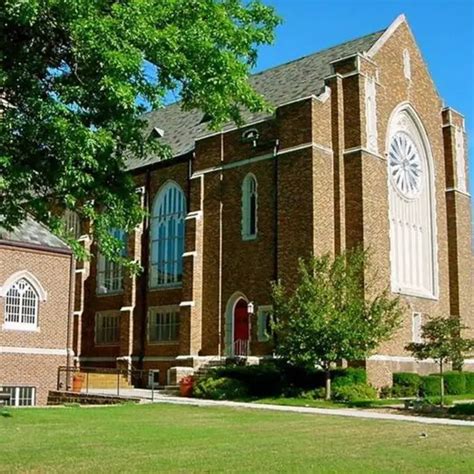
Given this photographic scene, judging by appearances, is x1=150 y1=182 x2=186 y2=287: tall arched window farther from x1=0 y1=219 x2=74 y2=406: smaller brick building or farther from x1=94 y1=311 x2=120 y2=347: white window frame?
x1=0 y1=219 x2=74 y2=406: smaller brick building

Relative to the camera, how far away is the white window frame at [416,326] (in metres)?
33.7

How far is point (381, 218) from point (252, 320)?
22.9 ft

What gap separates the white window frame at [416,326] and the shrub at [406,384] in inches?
120

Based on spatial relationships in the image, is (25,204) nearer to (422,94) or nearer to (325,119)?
(325,119)

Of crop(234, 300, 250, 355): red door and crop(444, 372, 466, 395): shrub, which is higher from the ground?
crop(234, 300, 250, 355): red door

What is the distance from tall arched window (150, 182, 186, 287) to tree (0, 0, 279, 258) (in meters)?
24.6

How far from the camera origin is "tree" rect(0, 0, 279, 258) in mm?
10531

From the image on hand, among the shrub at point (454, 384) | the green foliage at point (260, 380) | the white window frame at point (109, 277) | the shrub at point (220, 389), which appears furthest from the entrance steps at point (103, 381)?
the shrub at point (454, 384)

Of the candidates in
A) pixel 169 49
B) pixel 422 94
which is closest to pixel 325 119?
pixel 422 94

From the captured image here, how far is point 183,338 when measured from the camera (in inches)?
1336

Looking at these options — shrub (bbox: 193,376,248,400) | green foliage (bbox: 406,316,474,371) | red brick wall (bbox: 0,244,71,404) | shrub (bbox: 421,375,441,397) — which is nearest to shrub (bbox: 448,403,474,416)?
green foliage (bbox: 406,316,474,371)

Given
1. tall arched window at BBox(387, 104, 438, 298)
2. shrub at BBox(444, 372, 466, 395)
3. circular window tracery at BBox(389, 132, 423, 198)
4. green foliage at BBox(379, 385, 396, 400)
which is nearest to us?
green foliage at BBox(379, 385, 396, 400)

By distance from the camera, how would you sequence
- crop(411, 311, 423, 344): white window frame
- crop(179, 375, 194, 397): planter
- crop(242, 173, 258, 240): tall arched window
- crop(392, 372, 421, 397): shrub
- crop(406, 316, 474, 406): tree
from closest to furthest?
crop(406, 316, 474, 406): tree → crop(179, 375, 194, 397): planter → crop(392, 372, 421, 397): shrub → crop(242, 173, 258, 240): tall arched window → crop(411, 311, 423, 344): white window frame

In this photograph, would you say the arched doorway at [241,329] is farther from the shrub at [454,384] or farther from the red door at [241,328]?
the shrub at [454,384]
